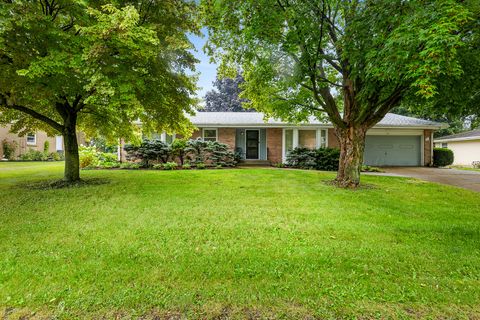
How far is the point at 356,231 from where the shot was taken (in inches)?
179

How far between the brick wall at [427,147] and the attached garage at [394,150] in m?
0.28

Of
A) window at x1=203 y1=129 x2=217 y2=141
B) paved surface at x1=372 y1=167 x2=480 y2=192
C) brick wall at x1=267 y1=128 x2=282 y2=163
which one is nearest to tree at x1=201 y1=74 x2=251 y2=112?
window at x1=203 y1=129 x2=217 y2=141

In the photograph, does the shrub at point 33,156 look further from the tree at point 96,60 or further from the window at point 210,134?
the window at point 210,134

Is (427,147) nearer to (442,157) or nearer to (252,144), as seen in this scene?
(442,157)

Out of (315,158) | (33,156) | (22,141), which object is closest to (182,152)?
(315,158)

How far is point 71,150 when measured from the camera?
9.28 metres

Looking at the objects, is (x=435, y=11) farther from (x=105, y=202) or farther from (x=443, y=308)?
(x=105, y=202)

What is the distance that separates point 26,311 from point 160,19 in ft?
27.5

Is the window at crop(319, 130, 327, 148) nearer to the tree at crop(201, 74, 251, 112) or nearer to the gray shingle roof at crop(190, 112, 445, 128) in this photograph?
the gray shingle roof at crop(190, 112, 445, 128)

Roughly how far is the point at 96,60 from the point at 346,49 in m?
5.96

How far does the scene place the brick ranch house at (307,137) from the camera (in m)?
17.0

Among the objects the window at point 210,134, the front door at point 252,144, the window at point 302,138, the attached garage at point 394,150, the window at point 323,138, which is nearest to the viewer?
the window at point 302,138

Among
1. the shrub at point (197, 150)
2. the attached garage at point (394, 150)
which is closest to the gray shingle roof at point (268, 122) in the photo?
the attached garage at point (394, 150)

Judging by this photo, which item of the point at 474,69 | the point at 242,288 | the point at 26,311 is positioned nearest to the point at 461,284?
the point at 242,288
